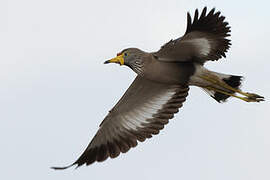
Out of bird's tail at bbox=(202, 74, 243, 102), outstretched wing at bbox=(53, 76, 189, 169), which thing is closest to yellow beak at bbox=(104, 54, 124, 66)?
outstretched wing at bbox=(53, 76, 189, 169)

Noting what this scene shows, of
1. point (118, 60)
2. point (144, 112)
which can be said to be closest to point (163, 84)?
point (144, 112)

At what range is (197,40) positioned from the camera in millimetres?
9953

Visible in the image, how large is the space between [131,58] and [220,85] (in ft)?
4.72

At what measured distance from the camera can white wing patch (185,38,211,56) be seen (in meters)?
9.96

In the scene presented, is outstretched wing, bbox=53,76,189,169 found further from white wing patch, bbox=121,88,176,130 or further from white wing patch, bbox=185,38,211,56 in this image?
white wing patch, bbox=185,38,211,56

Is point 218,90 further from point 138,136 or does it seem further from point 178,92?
point 138,136

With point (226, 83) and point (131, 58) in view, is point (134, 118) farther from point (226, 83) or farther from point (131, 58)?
point (226, 83)

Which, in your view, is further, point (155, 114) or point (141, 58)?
point (155, 114)

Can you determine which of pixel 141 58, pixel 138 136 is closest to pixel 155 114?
pixel 138 136

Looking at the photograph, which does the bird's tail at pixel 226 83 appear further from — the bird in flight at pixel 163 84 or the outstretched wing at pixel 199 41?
the outstretched wing at pixel 199 41

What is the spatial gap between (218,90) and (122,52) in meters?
1.61

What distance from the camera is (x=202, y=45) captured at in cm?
1007

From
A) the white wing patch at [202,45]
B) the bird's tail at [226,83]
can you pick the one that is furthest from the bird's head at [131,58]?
the bird's tail at [226,83]

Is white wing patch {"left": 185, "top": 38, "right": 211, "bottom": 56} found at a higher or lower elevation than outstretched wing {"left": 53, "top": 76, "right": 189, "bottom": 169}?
higher
